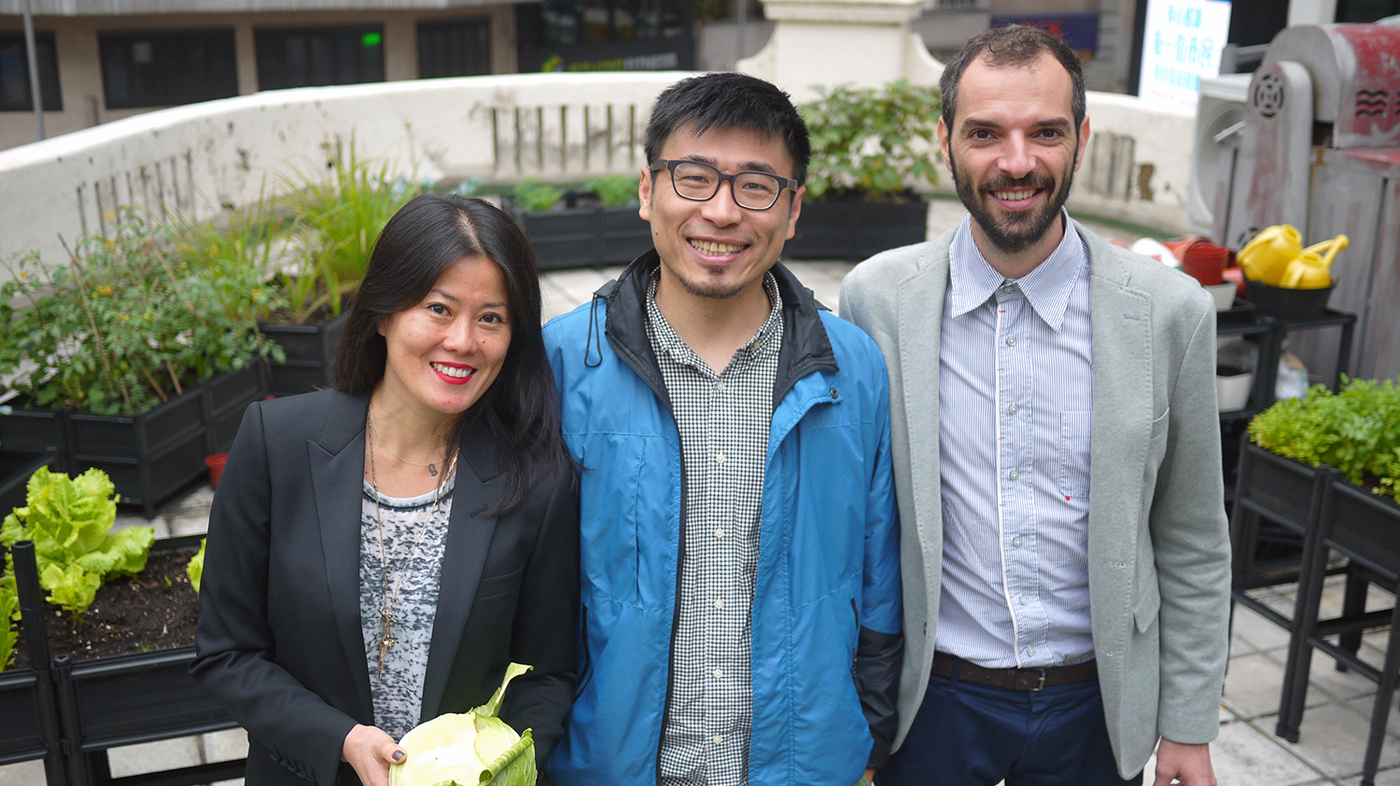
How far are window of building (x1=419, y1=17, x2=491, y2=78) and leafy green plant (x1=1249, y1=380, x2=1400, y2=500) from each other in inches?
957

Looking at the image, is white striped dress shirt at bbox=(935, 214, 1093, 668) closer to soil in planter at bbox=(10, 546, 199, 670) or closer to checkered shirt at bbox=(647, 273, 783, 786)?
checkered shirt at bbox=(647, 273, 783, 786)

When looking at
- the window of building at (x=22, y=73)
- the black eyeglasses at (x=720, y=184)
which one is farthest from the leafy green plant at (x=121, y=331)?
the window of building at (x=22, y=73)

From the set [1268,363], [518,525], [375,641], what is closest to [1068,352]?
[518,525]

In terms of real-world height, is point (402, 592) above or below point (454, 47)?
below

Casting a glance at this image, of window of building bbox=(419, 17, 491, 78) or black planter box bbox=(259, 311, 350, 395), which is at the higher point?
window of building bbox=(419, 17, 491, 78)

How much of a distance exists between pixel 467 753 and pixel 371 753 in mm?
200

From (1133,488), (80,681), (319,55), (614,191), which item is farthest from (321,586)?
(319,55)

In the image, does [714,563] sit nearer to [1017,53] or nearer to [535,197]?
[1017,53]

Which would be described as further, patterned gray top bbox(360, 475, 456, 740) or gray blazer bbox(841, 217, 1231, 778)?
gray blazer bbox(841, 217, 1231, 778)

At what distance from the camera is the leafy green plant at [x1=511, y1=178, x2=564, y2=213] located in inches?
380

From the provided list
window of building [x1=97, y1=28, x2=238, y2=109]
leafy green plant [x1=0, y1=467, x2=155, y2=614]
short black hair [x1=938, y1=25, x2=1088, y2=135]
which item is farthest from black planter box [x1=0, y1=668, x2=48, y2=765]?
window of building [x1=97, y1=28, x2=238, y2=109]

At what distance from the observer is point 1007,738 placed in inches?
97.5

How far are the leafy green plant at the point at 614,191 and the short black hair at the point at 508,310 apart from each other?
7663 mm

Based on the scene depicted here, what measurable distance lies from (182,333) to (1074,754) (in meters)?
4.88
